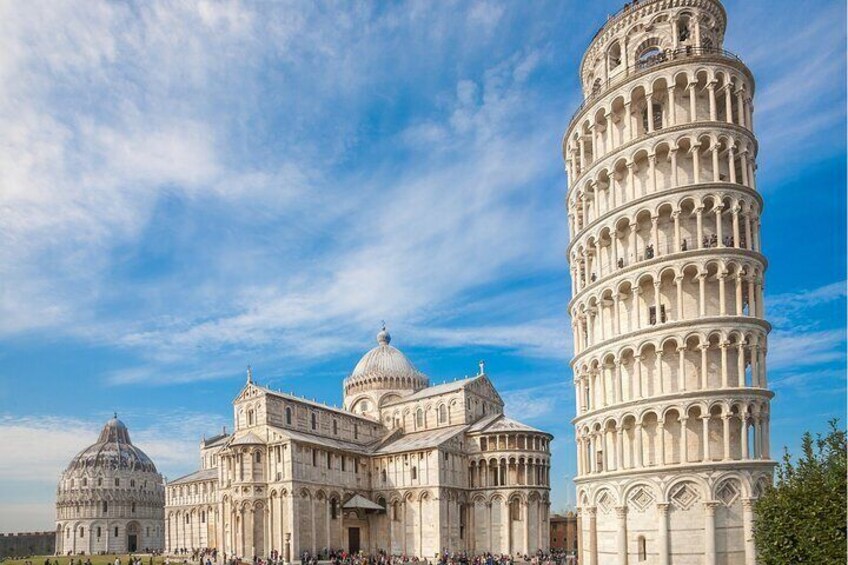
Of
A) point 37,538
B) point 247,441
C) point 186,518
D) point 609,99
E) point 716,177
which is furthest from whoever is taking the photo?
point 37,538

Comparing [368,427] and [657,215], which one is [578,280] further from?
[368,427]

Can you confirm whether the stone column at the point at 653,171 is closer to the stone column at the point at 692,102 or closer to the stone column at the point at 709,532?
the stone column at the point at 692,102

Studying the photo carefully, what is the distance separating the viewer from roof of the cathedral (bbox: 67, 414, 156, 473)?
13075 cm

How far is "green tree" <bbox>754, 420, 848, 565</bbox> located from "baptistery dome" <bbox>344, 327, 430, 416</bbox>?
58.9 meters

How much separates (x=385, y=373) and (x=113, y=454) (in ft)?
240

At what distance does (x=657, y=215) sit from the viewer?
3859 centimetres

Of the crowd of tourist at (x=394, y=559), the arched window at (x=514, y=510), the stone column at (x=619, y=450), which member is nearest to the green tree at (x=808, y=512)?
the stone column at (x=619, y=450)

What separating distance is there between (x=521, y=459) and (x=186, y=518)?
5228 cm

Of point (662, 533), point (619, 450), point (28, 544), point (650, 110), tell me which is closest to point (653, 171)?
point (650, 110)

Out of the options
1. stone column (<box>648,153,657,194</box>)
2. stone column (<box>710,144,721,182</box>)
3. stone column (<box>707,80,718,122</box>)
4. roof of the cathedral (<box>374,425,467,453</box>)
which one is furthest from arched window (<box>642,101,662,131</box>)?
roof of the cathedral (<box>374,425,467,453</box>)

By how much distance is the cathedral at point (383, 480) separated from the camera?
65.2 m

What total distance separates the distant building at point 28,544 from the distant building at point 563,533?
98.6 meters

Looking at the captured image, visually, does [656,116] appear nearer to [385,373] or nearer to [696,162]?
[696,162]

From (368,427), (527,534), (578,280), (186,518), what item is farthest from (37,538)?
(578,280)
